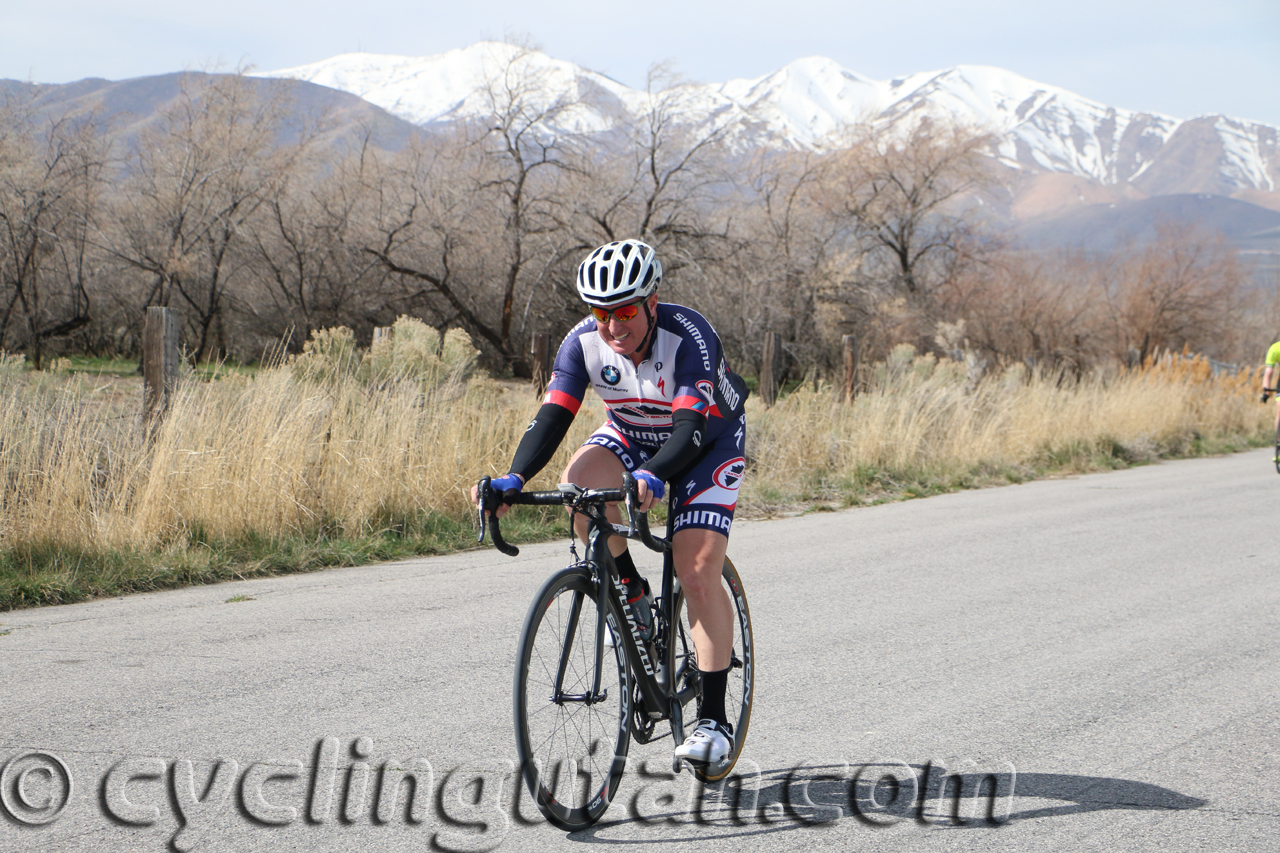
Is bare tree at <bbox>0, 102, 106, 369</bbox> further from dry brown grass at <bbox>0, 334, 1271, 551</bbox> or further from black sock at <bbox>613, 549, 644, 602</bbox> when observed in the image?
black sock at <bbox>613, 549, 644, 602</bbox>

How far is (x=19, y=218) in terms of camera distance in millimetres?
24078

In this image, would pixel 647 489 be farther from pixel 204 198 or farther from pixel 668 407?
pixel 204 198

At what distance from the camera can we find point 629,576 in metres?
3.52

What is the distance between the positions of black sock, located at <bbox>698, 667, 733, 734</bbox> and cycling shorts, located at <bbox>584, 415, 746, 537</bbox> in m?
0.52

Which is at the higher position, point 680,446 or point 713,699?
point 680,446

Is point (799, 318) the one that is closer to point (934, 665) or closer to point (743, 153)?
point (743, 153)

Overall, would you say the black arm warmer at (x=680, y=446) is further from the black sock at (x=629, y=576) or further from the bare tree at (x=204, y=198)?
the bare tree at (x=204, y=198)

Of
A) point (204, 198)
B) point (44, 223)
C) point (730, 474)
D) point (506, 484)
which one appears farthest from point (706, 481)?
point (44, 223)

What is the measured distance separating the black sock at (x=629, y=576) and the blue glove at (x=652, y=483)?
0.48m

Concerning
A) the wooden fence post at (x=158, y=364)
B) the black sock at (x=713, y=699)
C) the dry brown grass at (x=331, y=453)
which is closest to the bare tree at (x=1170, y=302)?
the dry brown grass at (x=331, y=453)

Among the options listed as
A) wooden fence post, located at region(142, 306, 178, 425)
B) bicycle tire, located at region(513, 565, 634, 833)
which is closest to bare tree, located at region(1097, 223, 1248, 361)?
wooden fence post, located at region(142, 306, 178, 425)

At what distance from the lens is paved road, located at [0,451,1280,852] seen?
3281 millimetres

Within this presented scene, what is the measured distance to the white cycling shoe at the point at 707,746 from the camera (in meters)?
3.36

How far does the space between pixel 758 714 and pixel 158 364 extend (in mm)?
6270
